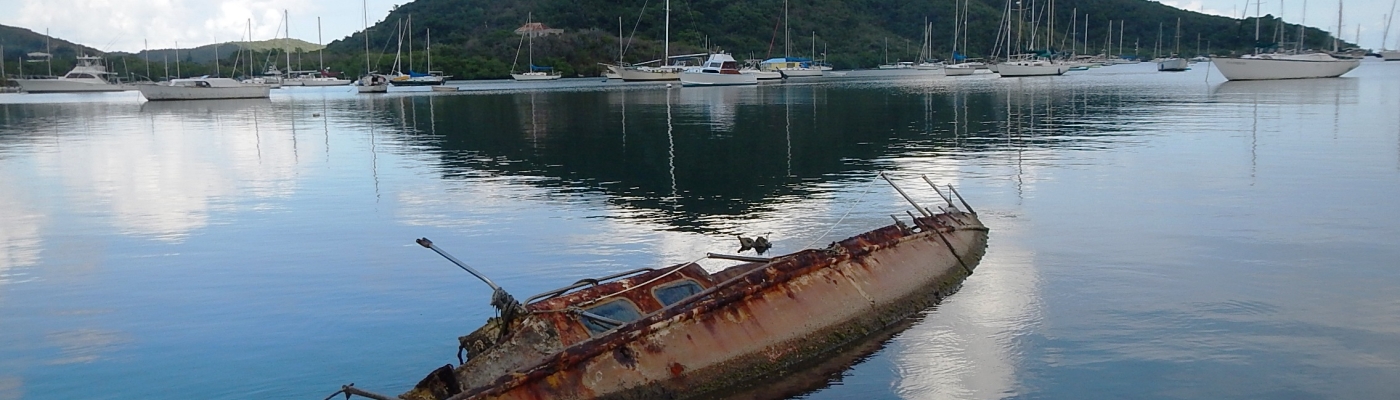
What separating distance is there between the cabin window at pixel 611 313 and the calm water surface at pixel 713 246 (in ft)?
5.77

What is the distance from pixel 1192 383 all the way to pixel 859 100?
55.3 m

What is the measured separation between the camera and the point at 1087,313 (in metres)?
13.1

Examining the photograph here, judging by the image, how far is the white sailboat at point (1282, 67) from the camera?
263 ft

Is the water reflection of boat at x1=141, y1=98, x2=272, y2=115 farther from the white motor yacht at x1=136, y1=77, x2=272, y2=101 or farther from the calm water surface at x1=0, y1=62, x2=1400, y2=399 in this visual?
the calm water surface at x1=0, y1=62, x2=1400, y2=399

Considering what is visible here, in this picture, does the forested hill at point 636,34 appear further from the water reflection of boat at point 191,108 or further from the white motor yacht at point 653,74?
the water reflection of boat at point 191,108

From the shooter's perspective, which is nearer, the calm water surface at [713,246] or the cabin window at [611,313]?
the cabin window at [611,313]

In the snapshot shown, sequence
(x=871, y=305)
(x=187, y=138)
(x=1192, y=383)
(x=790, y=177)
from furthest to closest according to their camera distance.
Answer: (x=187, y=138) → (x=790, y=177) → (x=871, y=305) → (x=1192, y=383)

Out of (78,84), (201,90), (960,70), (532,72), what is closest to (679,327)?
(201,90)

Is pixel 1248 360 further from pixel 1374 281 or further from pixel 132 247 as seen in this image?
pixel 132 247

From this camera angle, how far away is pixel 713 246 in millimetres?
17141

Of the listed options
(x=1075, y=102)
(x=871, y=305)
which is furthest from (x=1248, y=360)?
(x=1075, y=102)

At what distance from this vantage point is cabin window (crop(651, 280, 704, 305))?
457 inches

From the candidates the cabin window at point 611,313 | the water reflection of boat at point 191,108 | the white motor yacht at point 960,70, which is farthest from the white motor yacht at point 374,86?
the cabin window at point 611,313

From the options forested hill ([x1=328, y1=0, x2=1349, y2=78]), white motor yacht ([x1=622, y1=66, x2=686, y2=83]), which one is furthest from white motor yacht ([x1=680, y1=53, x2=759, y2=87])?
forested hill ([x1=328, y1=0, x2=1349, y2=78])
